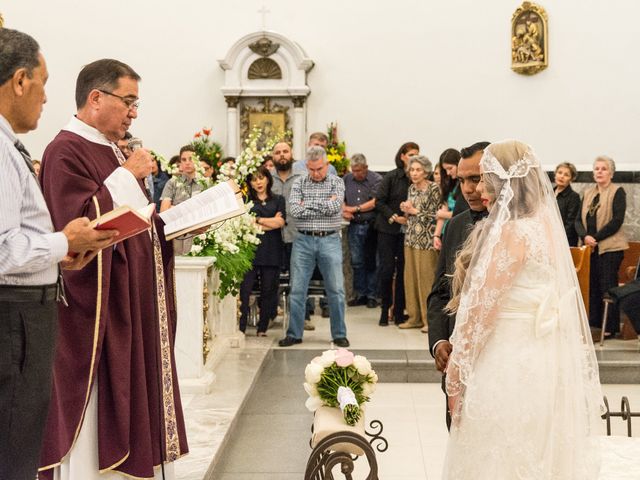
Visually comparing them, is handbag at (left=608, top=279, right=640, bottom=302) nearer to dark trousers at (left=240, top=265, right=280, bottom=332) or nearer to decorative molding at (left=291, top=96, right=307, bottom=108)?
dark trousers at (left=240, top=265, right=280, bottom=332)

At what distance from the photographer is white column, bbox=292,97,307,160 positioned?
12.7 metres

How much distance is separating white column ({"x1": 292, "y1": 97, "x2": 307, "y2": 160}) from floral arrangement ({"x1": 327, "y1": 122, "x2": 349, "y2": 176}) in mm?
390

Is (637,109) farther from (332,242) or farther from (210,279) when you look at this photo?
(210,279)

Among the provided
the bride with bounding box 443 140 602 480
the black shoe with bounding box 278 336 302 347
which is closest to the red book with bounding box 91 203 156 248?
the bride with bounding box 443 140 602 480

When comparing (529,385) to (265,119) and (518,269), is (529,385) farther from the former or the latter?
(265,119)

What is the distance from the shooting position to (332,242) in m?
7.94

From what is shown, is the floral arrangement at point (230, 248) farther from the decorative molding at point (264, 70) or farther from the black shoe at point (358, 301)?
the decorative molding at point (264, 70)

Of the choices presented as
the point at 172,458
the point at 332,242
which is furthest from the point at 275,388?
the point at 172,458

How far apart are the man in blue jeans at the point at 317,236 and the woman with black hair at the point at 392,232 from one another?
123 centimetres

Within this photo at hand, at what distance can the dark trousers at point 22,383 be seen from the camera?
264 centimetres

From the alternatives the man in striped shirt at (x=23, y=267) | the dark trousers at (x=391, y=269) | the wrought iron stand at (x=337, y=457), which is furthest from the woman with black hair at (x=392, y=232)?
the man in striped shirt at (x=23, y=267)

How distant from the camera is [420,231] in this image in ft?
28.6

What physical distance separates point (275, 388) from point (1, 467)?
435 centimetres

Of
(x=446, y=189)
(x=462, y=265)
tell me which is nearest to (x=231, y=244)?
(x=446, y=189)
